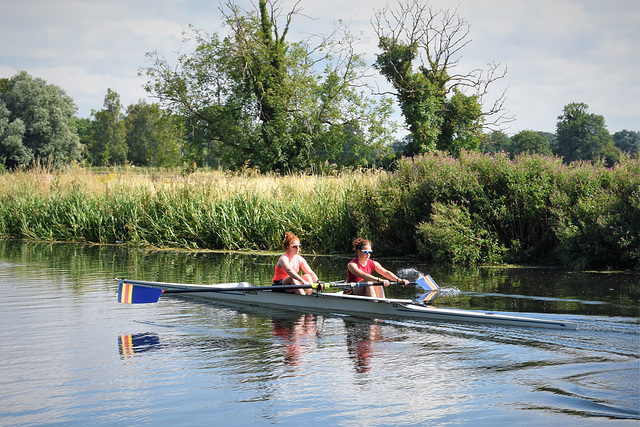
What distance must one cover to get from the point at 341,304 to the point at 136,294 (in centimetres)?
334

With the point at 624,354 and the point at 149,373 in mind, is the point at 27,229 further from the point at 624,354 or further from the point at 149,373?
the point at 624,354

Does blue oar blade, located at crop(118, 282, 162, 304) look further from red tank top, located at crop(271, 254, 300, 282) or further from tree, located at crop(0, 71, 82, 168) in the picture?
tree, located at crop(0, 71, 82, 168)

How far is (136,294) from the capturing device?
1029 centimetres

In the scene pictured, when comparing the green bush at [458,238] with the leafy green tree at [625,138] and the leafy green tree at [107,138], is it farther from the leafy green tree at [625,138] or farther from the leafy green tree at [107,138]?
the leafy green tree at [625,138]

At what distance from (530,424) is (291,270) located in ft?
18.3

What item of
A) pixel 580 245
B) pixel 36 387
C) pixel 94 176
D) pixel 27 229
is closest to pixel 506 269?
pixel 580 245

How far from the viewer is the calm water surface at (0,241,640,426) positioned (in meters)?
5.59

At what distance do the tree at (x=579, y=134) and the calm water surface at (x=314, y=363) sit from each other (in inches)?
3204

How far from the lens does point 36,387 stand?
20.6 feet

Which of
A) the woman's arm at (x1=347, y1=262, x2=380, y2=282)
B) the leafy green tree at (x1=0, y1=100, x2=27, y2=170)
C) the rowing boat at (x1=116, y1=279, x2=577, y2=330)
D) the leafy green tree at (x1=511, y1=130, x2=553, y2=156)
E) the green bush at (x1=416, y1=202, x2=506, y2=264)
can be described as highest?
the leafy green tree at (x1=511, y1=130, x2=553, y2=156)

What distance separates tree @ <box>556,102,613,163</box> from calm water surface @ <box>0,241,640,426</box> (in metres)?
81.4

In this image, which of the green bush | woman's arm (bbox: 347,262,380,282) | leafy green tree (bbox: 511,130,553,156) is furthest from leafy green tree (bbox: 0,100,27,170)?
leafy green tree (bbox: 511,130,553,156)

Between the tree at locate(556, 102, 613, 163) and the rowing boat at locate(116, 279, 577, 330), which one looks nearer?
the rowing boat at locate(116, 279, 577, 330)

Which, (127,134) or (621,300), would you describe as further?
(127,134)
